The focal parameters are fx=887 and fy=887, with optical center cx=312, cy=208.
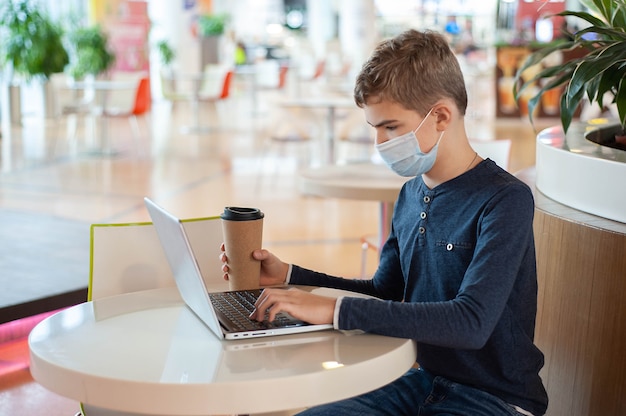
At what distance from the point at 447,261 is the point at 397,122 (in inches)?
12.2

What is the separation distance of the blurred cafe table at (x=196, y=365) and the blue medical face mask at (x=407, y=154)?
1.32 ft

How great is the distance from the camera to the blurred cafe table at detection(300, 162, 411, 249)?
3803mm

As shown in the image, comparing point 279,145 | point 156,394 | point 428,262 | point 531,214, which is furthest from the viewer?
point 279,145

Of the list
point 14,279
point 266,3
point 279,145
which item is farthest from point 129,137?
point 266,3

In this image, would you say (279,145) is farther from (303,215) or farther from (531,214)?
(531,214)

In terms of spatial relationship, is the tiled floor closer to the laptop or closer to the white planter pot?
the laptop

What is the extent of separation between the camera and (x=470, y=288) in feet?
5.50

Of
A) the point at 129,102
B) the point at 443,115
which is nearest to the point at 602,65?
the point at 443,115

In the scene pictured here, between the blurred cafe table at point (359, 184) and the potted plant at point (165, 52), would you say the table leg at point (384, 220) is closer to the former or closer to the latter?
the blurred cafe table at point (359, 184)

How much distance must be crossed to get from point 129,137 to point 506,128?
556 centimetres

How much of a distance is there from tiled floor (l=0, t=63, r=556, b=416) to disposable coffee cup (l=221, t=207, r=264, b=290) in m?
1.65

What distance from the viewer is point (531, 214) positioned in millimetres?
1775

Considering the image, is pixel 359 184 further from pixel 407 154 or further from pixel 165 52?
pixel 165 52

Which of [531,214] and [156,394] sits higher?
[531,214]
